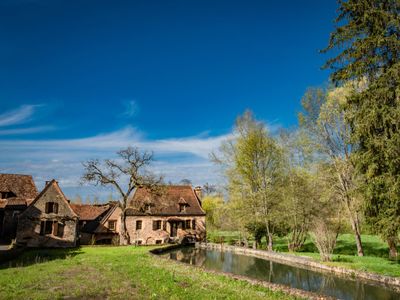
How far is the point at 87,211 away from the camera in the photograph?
43.4m

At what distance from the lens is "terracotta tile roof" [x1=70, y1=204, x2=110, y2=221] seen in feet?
138

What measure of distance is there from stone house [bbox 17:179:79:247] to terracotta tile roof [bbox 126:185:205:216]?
8463mm

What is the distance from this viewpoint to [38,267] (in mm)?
17875

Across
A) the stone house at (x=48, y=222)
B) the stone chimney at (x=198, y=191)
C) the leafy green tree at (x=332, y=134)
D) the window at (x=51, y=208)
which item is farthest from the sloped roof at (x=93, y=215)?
the leafy green tree at (x=332, y=134)

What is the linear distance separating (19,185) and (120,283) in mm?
30294

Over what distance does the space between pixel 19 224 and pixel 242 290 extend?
27.2 meters

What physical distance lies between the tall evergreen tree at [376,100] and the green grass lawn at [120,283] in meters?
7.01

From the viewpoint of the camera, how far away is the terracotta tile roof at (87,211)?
4213cm

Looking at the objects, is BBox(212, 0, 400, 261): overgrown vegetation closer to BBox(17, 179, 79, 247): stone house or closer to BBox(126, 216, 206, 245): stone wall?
BBox(126, 216, 206, 245): stone wall

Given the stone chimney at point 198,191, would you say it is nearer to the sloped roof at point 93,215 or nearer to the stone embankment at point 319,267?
the sloped roof at point 93,215

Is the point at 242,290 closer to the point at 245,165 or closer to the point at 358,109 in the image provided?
the point at 358,109

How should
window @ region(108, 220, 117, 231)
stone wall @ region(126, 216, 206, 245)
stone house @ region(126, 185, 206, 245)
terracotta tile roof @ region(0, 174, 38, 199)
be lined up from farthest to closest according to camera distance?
stone house @ region(126, 185, 206, 245) < stone wall @ region(126, 216, 206, 245) < window @ region(108, 220, 117, 231) < terracotta tile roof @ region(0, 174, 38, 199)

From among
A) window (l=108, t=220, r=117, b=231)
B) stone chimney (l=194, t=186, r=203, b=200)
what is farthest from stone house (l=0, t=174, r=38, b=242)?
stone chimney (l=194, t=186, r=203, b=200)

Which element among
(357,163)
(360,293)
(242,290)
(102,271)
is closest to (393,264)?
(360,293)
